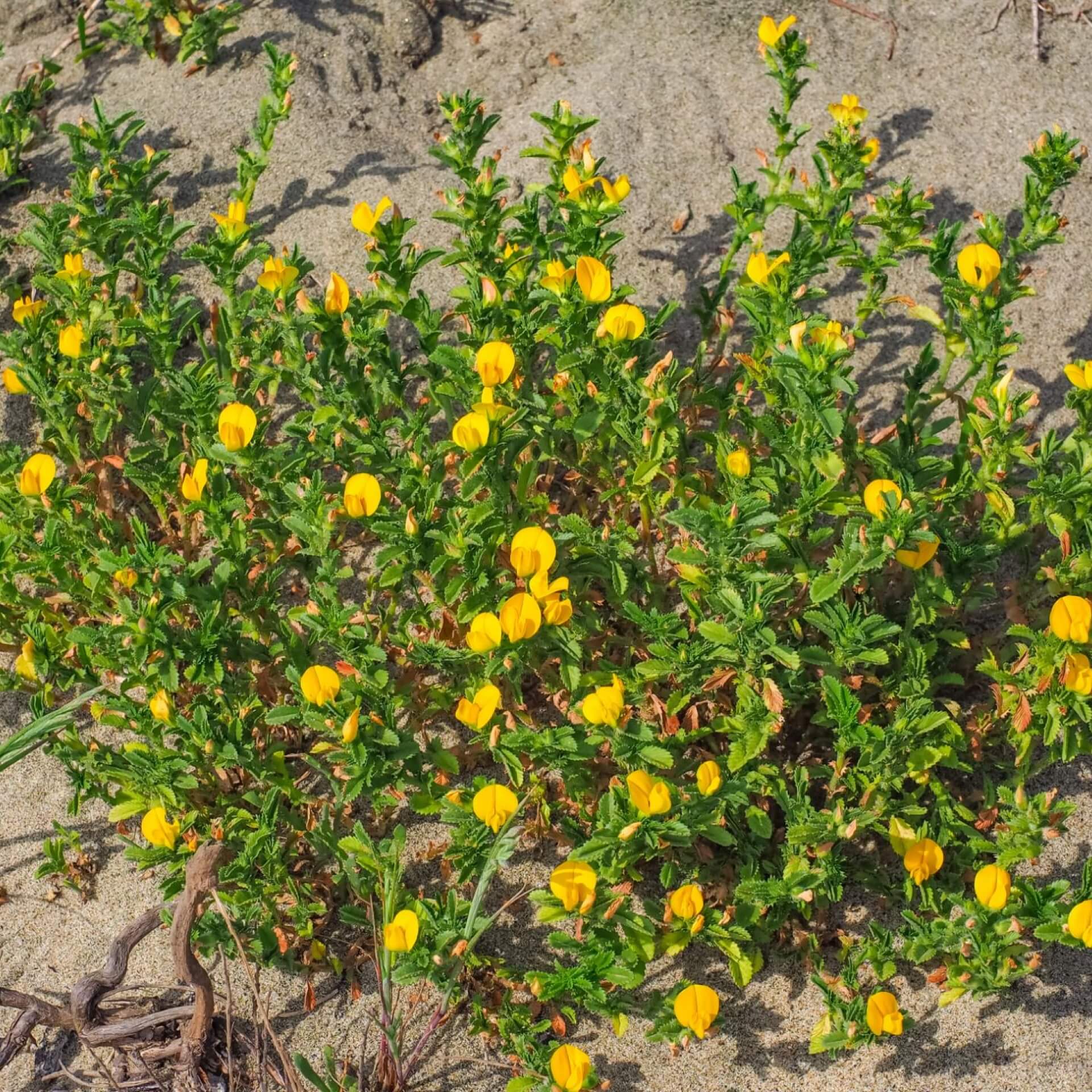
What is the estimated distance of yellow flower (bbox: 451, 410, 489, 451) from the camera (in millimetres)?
2406

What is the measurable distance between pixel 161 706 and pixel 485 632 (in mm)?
691

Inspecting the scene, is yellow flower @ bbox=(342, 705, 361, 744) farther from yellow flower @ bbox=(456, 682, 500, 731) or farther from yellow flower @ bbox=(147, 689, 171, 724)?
yellow flower @ bbox=(147, 689, 171, 724)

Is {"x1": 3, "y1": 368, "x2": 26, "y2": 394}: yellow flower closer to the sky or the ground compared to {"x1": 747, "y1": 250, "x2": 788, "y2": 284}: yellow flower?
closer to the sky

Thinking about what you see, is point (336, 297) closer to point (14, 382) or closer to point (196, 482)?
point (196, 482)

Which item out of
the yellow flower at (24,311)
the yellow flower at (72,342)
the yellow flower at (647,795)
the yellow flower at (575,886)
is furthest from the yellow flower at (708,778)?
the yellow flower at (24,311)

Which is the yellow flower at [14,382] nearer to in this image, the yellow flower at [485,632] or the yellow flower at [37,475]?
the yellow flower at [37,475]

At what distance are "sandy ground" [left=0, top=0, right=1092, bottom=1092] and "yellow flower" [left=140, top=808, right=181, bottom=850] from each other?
0.48m

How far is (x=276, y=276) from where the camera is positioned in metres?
2.91

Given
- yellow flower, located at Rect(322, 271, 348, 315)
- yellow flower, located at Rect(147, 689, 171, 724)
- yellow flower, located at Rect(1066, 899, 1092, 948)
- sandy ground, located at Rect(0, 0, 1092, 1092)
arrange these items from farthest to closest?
sandy ground, located at Rect(0, 0, 1092, 1092) → yellow flower, located at Rect(322, 271, 348, 315) → yellow flower, located at Rect(147, 689, 171, 724) → yellow flower, located at Rect(1066, 899, 1092, 948)

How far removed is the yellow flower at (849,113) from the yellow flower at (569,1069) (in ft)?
8.38

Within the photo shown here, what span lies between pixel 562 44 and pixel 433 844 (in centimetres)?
312

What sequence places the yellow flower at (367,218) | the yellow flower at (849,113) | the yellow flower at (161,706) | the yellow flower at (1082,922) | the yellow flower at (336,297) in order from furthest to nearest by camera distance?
the yellow flower at (849,113)
the yellow flower at (367,218)
the yellow flower at (336,297)
the yellow flower at (161,706)
the yellow flower at (1082,922)

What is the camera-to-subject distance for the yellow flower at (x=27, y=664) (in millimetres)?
2670

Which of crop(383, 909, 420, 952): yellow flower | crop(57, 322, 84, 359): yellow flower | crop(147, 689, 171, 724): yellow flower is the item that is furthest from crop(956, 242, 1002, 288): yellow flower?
A: crop(57, 322, 84, 359): yellow flower
